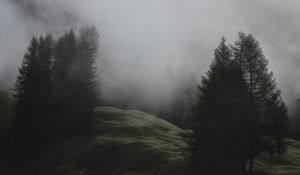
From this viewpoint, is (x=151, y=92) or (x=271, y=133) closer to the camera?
(x=271, y=133)

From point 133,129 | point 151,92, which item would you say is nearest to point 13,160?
point 133,129

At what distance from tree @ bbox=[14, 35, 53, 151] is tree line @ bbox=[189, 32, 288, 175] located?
109 ft

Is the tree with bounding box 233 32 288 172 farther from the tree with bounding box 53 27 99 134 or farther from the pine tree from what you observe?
the tree with bounding box 53 27 99 134

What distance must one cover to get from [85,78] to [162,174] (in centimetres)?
3414

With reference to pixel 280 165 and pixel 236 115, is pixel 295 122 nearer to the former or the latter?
pixel 280 165

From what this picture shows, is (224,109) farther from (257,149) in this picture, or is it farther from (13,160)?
(13,160)

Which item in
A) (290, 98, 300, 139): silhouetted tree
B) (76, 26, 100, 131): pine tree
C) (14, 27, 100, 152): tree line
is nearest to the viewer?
(14, 27, 100, 152): tree line

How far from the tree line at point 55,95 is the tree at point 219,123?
100 ft

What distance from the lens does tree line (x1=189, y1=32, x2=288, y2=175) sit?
42844 millimetres

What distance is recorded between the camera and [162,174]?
4641cm

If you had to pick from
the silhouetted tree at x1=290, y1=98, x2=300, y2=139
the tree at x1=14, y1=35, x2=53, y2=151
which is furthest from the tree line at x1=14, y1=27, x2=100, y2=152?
the silhouetted tree at x1=290, y1=98, x2=300, y2=139

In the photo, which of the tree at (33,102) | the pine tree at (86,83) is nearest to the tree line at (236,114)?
the pine tree at (86,83)

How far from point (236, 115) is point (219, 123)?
2.00 meters

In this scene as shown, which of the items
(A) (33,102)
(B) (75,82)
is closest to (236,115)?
(B) (75,82)
